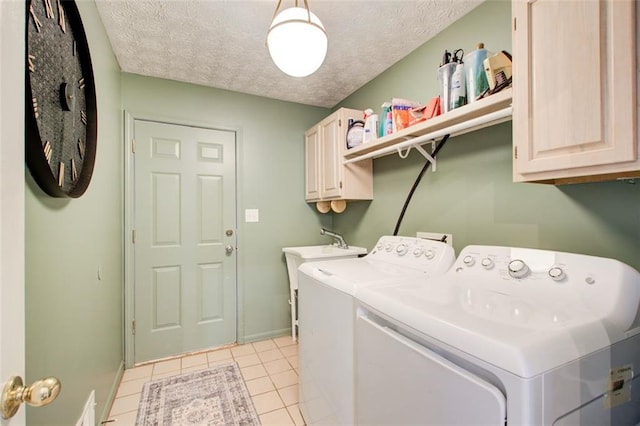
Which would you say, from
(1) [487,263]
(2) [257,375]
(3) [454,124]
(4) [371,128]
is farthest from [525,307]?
(2) [257,375]

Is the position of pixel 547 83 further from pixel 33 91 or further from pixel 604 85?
pixel 33 91

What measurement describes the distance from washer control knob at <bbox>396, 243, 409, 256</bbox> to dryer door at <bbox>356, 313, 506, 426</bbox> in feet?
1.98

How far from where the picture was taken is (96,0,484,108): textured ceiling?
1.62m

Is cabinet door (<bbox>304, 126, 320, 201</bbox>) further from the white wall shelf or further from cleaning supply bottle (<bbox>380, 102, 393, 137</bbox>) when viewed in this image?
cleaning supply bottle (<bbox>380, 102, 393, 137</bbox>)

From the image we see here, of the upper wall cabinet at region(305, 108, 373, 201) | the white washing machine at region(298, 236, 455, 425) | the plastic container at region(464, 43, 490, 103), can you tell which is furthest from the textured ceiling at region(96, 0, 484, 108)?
the white washing machine at region(298, 236, 455, 425)

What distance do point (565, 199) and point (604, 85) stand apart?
572 millimetres

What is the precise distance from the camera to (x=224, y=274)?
2.69m

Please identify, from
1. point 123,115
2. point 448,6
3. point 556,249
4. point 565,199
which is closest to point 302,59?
point 448,6

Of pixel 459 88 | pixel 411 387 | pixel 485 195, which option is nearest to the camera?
pixel 411 387

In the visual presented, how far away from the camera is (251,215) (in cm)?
280

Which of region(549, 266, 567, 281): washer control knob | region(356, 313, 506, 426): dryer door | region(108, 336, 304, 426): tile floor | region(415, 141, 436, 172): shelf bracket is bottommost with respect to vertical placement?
region(108, 336, 304, 426): tile floor

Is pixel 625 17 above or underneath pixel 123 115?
underneath

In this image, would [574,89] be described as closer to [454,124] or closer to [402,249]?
[454,124]
